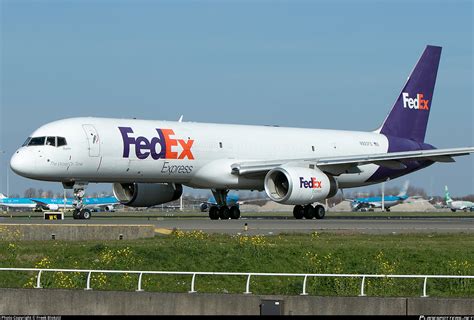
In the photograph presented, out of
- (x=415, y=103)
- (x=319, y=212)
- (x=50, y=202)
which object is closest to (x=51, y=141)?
(x=319, y=212)

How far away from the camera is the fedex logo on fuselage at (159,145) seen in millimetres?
51969

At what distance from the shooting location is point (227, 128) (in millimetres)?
58750

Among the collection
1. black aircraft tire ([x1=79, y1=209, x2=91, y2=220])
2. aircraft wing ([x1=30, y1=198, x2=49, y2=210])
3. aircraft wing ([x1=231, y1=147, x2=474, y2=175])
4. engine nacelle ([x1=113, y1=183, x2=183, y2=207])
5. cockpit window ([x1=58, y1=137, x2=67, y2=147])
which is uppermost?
cockpit window ([x1=58, y1=137, x2=67, y2=147])

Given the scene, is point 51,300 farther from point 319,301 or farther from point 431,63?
point 431,63

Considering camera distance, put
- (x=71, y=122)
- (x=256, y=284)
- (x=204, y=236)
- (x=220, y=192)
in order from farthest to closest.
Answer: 1. (x=220, y=192)
2. (x=71, y=122)
3. (x=204, y=236)
4. (x=256, y=284)

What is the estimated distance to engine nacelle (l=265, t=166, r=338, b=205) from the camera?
5344 cm

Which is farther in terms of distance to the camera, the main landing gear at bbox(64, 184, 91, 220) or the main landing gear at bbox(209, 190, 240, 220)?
the main landing gear at bbox(209, 190, 240, 220)

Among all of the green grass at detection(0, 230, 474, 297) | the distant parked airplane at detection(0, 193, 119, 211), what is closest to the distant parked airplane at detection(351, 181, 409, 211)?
the distant parked airplane at detection(0, 193, 119, 211)

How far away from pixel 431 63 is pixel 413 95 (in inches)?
100

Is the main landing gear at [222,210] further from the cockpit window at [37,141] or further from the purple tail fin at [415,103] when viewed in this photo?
the purple tail fin at [415,103]

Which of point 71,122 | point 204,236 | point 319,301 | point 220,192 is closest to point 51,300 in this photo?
point 319,301

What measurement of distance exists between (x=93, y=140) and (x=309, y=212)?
13.8 m

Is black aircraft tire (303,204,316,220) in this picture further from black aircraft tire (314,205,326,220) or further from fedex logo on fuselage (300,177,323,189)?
fedex logo on fuselage (300,177,323,189)

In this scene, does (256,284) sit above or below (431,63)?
below
